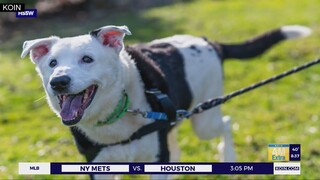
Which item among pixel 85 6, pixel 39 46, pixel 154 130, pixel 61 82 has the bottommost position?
pixel 154 130

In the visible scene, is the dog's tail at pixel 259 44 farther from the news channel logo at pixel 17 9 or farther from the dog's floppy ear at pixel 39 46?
the dog's floppy ear at pixel 39 46

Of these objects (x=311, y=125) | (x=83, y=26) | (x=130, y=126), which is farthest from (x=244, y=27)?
(x=130, y=126)

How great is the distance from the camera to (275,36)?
5043 mm

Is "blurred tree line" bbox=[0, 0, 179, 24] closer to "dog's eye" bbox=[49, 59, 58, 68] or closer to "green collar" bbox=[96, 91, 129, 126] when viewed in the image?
"green collar" bbox=[96, 91, 129, 126]

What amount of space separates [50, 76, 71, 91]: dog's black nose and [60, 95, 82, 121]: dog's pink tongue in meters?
0.15

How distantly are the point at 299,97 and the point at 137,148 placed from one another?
11.1ft

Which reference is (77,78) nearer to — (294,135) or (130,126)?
(130,126)

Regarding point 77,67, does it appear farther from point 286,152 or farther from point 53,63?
point 286,152

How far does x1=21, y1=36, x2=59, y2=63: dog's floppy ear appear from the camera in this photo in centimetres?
330

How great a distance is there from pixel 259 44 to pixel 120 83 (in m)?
1.90

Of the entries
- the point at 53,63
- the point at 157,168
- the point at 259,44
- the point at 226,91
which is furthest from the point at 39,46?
the point at 226,91

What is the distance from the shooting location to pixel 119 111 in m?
3.64

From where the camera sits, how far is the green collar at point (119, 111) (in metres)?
3.63

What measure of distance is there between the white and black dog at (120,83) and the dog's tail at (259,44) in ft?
0.06
